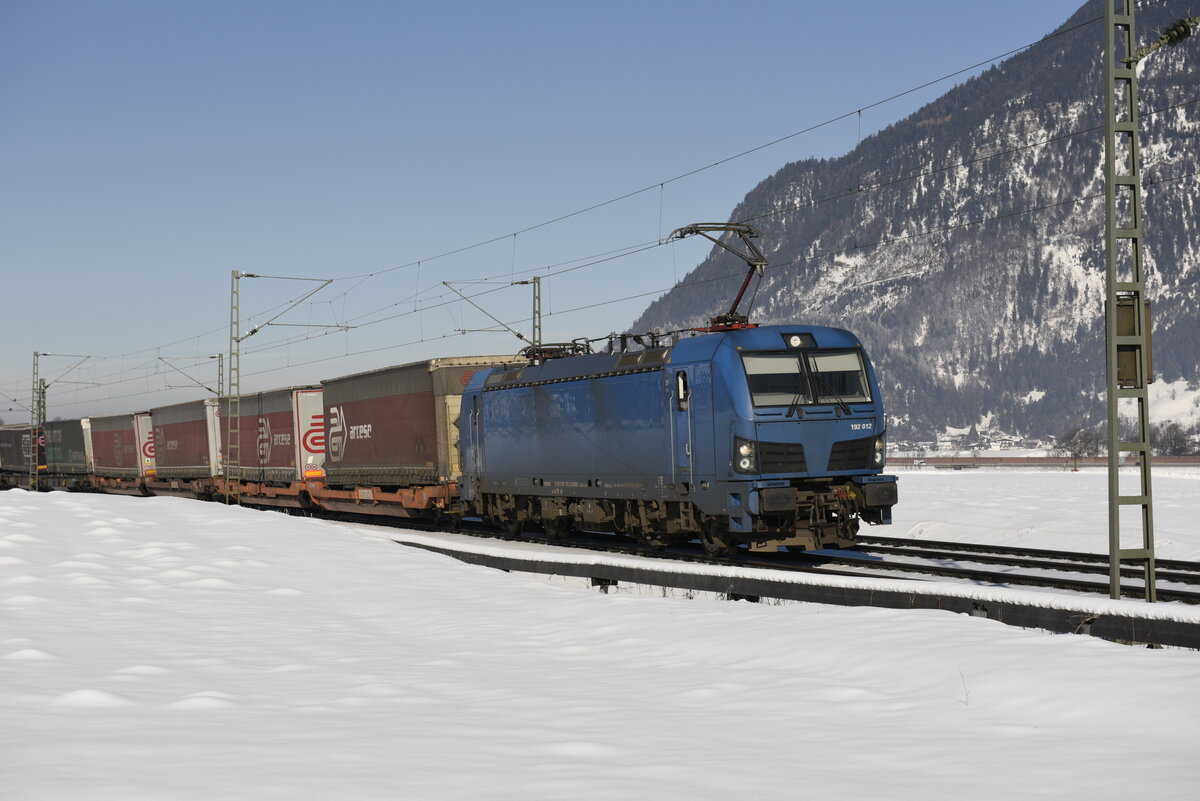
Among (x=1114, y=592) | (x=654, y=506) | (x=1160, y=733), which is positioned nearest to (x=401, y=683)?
(x=1160, y=733)

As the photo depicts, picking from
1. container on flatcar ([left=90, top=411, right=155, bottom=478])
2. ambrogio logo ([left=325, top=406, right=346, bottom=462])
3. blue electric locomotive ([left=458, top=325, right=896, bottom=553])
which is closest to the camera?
blue electric locomotive ([left=458, top=325, right=896, bottom=553])

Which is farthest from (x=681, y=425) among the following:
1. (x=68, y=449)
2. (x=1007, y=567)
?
(x=68, y=449)

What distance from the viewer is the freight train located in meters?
18.6

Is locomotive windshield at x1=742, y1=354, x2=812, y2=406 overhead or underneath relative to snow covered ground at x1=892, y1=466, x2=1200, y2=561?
overhead

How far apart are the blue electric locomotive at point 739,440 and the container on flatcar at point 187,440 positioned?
2718cm

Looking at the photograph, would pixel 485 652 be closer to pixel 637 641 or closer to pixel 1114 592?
pixel 637 641

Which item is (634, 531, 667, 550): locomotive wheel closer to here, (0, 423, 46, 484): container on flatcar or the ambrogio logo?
the ambrogio logo

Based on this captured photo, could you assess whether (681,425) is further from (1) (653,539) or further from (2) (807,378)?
(1) (653,539)

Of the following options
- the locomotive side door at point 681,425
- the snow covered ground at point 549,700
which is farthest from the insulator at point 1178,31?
the locomotive side door at point 681,425

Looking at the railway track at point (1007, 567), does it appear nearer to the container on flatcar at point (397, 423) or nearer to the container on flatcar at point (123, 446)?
the container on flatcar at point (397, 423)

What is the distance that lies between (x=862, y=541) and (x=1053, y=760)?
18.0m

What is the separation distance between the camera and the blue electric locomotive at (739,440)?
725 inches

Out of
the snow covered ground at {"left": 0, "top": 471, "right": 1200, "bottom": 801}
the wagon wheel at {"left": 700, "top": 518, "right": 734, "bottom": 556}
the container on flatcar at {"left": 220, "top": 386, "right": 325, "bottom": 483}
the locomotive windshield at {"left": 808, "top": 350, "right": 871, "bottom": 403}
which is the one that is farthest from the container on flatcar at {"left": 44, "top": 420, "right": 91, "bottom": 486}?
the locomotive windshield at {"left": 808, "top": 350, "right": 871, "bottom": 403}

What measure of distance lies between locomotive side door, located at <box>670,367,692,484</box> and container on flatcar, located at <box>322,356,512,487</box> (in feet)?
29.4
